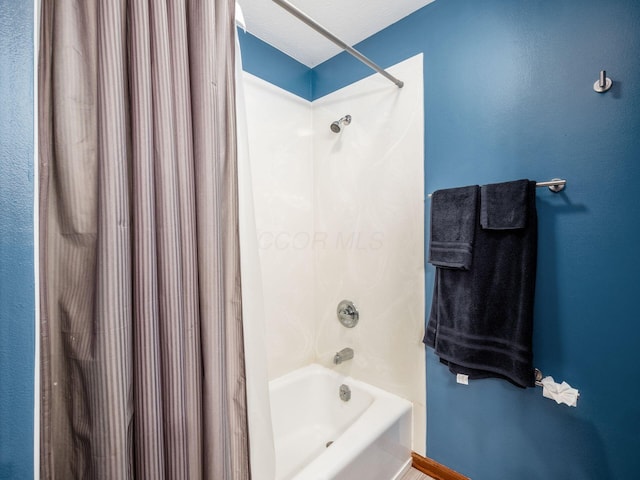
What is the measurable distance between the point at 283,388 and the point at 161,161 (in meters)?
1.62

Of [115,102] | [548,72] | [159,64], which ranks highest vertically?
[548,72]

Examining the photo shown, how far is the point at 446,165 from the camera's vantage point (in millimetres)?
1427

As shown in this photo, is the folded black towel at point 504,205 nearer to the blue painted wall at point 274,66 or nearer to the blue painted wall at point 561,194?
the blue painted wall at point 561,194

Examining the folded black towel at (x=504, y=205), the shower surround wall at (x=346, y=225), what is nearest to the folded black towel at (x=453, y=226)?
the folded black towel at (x=504, y=205)

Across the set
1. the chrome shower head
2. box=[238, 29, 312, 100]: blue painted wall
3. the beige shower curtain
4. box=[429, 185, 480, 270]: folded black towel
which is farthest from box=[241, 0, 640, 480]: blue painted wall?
the beige shower curtain

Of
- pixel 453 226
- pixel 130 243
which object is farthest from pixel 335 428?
pixel 130 243

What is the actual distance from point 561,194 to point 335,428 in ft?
5.91

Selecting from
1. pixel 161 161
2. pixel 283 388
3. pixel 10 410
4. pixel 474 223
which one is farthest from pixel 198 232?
pixel 283 388

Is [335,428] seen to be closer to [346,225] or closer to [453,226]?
[346,225]

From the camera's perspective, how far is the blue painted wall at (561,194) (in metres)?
1.00

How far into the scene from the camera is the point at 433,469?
A: 58.1 inches

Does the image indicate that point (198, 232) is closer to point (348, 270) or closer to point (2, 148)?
point (2, 148)

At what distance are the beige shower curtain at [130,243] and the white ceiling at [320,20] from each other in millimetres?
1021

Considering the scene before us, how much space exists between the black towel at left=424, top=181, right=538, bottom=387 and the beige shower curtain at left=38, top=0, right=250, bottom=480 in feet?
3.34
